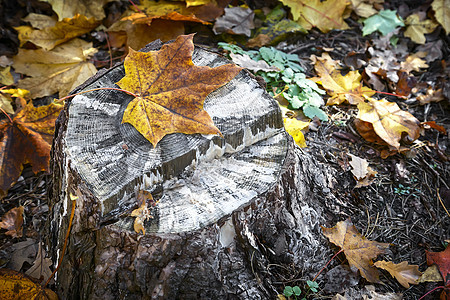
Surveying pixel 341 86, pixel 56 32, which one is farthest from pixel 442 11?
pixel 56 32

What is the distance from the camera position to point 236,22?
2658 millimetres

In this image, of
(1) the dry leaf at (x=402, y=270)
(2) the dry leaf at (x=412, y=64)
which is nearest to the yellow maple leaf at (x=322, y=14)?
(2) the dry leaf at (x=412, y=64)

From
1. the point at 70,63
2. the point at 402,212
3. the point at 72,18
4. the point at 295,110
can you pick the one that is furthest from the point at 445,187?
the point at 72,18

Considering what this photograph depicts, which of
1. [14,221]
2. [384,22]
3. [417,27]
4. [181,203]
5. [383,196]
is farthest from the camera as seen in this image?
[417,27]

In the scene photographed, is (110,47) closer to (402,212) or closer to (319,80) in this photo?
(319,80)

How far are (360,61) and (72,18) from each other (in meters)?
2.04

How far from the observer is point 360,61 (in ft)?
8.70

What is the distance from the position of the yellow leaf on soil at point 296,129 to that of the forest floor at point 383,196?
0.12m

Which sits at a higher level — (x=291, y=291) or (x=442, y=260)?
(x=291, y=291)

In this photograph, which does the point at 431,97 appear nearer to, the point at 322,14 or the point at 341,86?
the point at 341,86

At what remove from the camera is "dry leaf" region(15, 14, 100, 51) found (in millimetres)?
2484

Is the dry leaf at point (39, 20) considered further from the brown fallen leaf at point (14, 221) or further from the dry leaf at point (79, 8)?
the brown fallen leaf at point (14, 221)

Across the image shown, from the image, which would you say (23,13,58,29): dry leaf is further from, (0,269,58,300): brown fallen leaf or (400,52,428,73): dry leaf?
(400,52,428,73): dry leaf

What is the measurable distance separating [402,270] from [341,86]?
118cm
